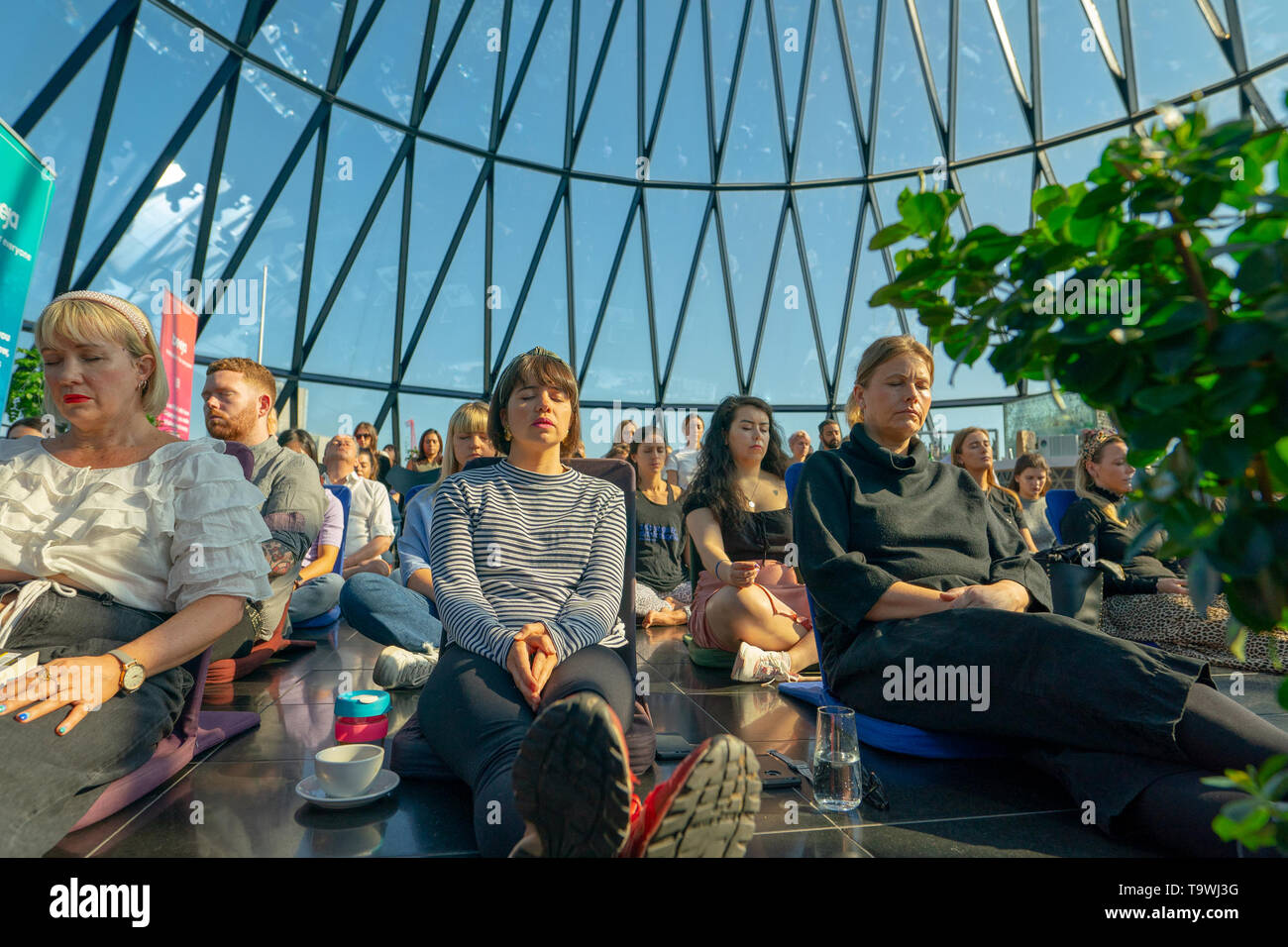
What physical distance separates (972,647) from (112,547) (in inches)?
94.9

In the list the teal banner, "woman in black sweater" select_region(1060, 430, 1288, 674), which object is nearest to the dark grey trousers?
the teal banner

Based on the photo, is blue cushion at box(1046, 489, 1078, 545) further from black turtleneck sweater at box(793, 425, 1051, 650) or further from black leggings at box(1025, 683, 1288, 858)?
black leggings at box(1025, 683, 1288, 858)

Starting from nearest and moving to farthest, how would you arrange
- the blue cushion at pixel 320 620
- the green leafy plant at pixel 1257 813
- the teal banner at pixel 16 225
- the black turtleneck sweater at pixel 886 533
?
the green leafy plant at pixel 1257 813 < the black turtleneck sweater at pixel 886 533 < the teal banner at pixel 16 225 < the blue cushion at pixel 320 620

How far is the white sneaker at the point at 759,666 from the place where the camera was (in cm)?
354

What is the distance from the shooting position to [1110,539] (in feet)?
13.5

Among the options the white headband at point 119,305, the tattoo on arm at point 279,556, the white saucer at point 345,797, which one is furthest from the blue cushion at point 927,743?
the tattoo on arm at point 279,556

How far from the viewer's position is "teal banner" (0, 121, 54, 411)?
367 cm

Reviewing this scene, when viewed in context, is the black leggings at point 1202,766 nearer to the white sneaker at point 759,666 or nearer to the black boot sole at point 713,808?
the black boot sole at point 713,808

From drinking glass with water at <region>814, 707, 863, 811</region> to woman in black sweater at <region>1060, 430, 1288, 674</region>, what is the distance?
9.36ft

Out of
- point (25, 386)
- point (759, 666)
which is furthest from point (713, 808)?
point (25, 386)

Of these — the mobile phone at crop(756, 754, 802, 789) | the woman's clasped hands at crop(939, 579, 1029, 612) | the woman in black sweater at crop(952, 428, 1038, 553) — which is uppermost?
the woman in black sweater at crop(952, 428, 1038, 553)

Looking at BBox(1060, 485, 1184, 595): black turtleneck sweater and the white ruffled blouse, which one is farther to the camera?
BBox(1060, 485, 1184, 595): black turtleneck sweater

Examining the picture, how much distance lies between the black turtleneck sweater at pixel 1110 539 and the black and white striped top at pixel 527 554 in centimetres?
321

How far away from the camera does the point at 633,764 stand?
215 cm
